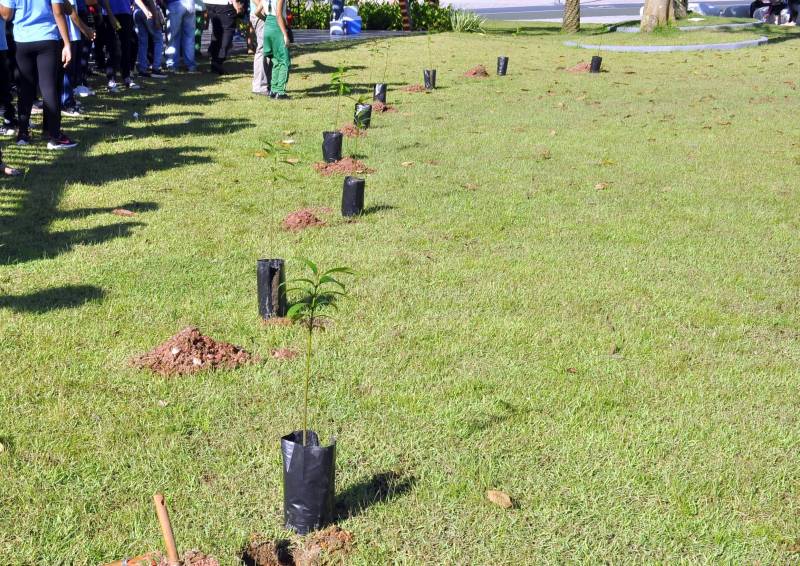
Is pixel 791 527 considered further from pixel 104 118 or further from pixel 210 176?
pixel 104 118

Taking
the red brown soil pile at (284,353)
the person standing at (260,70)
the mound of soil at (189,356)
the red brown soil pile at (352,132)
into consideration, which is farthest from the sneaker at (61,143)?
the red brown soil pile at (284,353)

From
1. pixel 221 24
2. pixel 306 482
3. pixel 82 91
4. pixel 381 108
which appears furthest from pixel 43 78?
pixel 221 24

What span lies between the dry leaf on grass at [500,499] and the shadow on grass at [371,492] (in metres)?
0.30

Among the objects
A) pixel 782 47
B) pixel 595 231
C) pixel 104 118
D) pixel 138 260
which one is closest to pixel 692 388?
pixel 595 231

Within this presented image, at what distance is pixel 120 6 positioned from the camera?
13086 mm

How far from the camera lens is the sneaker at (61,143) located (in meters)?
9.09

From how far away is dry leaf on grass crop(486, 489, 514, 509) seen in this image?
3.30m

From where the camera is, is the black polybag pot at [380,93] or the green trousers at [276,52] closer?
the green trousers at [276,52]

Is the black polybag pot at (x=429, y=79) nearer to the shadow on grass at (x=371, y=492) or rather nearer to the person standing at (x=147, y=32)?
the person standing at (x=147, y=32)

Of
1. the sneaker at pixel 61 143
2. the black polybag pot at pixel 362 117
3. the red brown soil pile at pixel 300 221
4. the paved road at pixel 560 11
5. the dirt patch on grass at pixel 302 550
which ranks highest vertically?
the paved road at pixel 560 11

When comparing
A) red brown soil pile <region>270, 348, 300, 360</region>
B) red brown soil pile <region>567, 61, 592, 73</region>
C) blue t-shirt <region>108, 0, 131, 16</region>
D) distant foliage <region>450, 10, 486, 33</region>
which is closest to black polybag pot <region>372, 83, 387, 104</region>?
blue t-shirt <region>108, 0, 131, 16</region>

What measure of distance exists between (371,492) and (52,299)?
2.69 meters

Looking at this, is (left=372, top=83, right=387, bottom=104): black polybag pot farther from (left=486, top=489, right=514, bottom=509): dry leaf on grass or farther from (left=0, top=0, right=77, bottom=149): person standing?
(left=486, top=489, right=514, bottom=509): dry leaf on grass

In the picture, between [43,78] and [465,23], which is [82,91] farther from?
[465,23]
